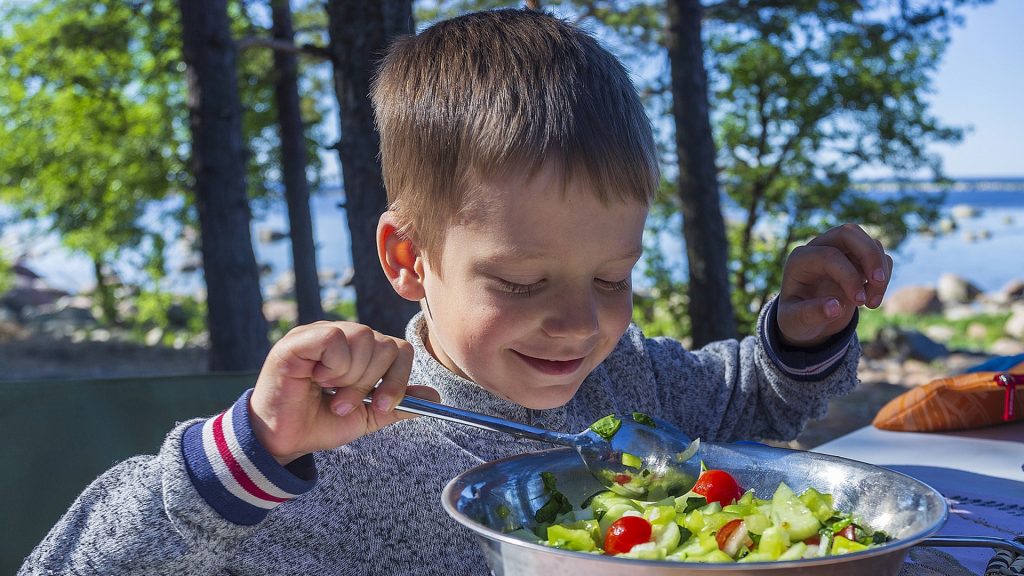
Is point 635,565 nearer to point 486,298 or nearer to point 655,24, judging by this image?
point 486,298

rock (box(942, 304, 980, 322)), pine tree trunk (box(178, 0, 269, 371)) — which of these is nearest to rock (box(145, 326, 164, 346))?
pine tree trunk (box(178, 0, 269, 371))

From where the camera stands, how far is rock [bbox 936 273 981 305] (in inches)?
559

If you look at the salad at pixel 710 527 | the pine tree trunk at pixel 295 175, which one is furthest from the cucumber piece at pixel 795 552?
the pine tree trunk at pixel 295 175

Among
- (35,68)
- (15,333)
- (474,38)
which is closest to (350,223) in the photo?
(474,38)

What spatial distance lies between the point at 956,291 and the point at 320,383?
1492cm

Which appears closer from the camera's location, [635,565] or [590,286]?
[635,565]

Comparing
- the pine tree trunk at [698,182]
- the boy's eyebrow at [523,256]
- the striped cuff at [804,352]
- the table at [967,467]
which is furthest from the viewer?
the pine tree trunk at [698,182]

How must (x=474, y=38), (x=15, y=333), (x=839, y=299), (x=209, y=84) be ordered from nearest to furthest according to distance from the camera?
(x=474, y=38)
(x=839, y=299)
(x=209, y=84)
(x=15, y=333)

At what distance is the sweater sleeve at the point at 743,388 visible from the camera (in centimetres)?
181

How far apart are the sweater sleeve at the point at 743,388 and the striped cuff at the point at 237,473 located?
3.13 ft

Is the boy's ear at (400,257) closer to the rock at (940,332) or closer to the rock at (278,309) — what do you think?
the rock at (940,332)

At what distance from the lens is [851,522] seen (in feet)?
3.32

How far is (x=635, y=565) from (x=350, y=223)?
247 cm

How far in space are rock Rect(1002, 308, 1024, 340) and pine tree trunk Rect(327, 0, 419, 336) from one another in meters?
9.56
